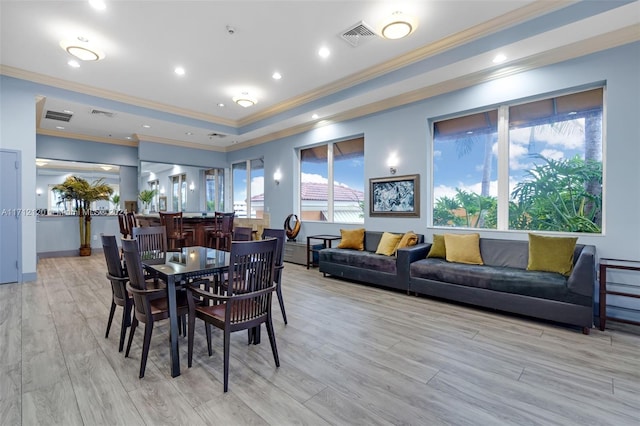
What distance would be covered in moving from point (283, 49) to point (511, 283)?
4096 mm

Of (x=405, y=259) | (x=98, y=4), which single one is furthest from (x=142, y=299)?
(x=405, y=259)

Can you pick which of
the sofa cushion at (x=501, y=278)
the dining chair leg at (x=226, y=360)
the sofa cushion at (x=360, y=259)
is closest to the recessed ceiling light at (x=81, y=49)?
the dining chair leg at (x=226, y=360)

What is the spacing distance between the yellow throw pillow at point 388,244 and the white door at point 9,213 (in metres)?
5.84

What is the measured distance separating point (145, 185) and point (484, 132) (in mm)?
8612

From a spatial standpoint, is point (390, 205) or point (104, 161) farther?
point (104, 161)

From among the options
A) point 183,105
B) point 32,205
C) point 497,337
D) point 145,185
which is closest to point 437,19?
point 497,337

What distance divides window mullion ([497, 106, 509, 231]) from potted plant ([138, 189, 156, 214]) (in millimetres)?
8613

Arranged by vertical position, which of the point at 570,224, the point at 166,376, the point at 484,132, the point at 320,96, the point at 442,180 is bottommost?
the point at 166,376

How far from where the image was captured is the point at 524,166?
4141 millimetres

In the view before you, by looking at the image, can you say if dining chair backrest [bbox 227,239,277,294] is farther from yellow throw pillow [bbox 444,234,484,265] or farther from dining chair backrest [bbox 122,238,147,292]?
yellow throw pillow [bbox 444,234,484,265]

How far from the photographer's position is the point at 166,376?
7.20ft

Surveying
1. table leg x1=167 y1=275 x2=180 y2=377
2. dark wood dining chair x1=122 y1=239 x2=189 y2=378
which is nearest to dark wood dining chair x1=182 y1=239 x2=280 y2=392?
table leg x1=167 y1=275 x2=180 y2=377

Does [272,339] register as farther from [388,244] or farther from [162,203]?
[162,203]

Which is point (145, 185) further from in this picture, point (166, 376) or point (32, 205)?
point (166, 376)
